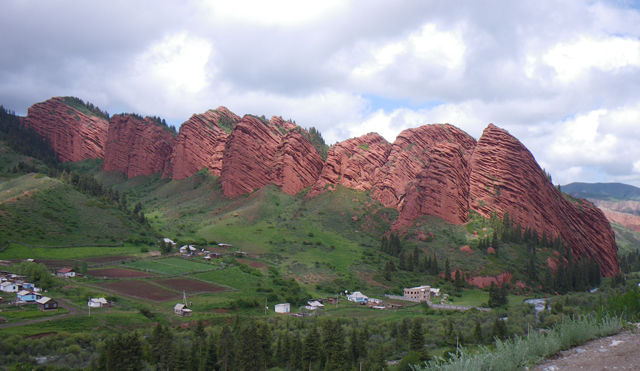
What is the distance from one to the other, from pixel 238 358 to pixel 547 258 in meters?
71.5

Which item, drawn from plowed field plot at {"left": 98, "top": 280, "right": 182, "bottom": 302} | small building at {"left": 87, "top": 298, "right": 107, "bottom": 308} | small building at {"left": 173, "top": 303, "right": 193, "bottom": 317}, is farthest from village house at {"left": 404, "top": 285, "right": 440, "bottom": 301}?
small building at {"left": 87, "top": 298, "right": 107, "bottom": 308}

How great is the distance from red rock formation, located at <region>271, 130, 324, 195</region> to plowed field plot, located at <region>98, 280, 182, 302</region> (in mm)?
71195

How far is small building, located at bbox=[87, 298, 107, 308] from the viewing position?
50125 mm

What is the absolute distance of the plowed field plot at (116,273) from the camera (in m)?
65.4

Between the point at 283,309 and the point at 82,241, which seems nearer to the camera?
the point at 283,309

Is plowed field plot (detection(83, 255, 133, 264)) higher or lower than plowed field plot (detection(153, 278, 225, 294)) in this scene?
higher

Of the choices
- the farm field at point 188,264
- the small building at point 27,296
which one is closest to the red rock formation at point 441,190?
the farm field at point 188,264

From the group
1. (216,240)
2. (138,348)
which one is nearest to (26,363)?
(138,348)

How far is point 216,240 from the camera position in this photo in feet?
327

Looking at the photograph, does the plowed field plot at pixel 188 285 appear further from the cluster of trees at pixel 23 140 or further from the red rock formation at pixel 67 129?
the red rock formation at pixel 67 129

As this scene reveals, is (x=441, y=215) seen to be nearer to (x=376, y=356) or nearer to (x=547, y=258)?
(x=547, y=258)

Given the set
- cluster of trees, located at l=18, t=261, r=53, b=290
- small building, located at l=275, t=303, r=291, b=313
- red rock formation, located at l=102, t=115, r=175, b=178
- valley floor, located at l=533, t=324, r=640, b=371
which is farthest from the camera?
red rock formation, located at l=102, t=115, r=175, b=178

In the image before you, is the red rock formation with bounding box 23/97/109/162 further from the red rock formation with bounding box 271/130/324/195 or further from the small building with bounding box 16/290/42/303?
the small building with bounding box 16/290/42/303

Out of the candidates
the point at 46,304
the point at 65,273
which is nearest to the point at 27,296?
the point at 46,304
